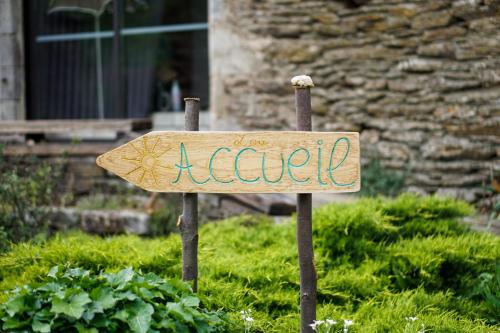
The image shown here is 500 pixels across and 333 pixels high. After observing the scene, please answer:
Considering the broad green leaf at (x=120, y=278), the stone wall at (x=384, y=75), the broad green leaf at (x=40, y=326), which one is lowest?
the broad green leaf at (x=40, y=326)

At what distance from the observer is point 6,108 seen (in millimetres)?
7598

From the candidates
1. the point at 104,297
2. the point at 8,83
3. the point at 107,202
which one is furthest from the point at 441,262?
the point at 8,83

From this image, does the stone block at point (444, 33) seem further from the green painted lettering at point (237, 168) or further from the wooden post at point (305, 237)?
the green painted lettering at point (237, 168)

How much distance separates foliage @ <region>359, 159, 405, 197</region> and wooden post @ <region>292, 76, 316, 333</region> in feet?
9.78

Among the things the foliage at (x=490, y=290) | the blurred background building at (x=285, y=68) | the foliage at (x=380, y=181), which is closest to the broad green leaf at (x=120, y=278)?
the foliage at (x=490, y=290)

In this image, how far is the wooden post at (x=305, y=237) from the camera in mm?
2779

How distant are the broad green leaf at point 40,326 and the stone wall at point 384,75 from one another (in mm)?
4088

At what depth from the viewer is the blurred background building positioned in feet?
18.0

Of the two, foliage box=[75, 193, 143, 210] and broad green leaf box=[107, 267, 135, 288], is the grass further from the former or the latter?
foliage box=[75, 193, 143, 210]

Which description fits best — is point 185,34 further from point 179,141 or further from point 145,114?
point 179,141

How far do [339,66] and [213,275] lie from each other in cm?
331

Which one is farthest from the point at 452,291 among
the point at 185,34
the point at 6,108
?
the point at 6,108

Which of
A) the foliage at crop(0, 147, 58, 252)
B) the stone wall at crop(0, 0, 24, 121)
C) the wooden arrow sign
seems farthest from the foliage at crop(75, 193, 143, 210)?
the wooden arrow sign

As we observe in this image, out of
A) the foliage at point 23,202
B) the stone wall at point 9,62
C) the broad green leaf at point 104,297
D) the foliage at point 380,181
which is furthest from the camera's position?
the stone wall at point 9,62
